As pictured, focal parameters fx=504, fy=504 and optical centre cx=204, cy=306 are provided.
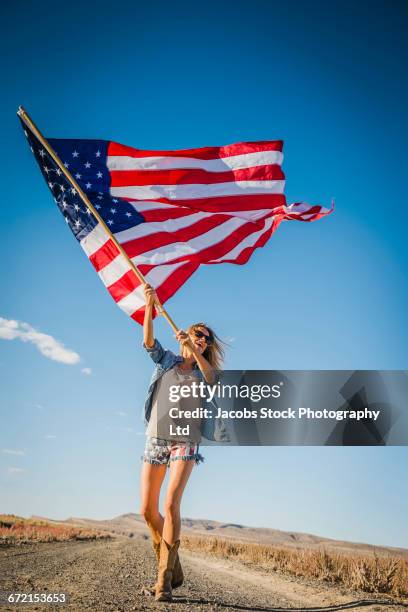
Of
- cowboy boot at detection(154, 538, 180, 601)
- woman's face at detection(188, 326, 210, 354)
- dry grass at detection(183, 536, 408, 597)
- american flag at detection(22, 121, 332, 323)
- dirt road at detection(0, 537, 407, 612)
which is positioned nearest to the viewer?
dirt road at detection(0, 537, 407, 612)

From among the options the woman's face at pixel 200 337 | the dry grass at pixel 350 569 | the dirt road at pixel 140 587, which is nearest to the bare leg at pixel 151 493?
the dirt road at pixel 140 587

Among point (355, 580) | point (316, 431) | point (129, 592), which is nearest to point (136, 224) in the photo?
point (316, 431)

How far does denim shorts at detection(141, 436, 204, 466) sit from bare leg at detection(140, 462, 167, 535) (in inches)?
2.4

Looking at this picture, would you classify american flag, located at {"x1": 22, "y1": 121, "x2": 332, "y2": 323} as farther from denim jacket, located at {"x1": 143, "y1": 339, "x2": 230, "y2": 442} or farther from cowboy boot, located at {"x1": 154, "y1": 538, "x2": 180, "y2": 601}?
cowboy boot, located at {"x1": 154, "y1": 538, "x2": 180, "y2": 601}

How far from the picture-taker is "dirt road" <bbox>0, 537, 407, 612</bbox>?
415 centimetres

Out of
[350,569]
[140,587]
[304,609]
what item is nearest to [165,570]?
[140,587]

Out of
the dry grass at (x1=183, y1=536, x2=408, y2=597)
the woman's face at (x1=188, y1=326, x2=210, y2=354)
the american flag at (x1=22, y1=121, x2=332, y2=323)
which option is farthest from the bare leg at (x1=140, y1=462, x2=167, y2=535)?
the dry grass at (x1=183, y1=536, x2=408, y2=597)

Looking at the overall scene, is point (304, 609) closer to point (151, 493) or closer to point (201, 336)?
point (151, 493)

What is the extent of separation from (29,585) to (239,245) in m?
4.49

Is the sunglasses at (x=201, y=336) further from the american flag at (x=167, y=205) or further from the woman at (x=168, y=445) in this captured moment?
the american flag at (x=167, y=205)

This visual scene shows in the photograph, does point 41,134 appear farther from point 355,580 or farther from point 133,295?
point 355,580

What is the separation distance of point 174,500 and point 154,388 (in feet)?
3.40

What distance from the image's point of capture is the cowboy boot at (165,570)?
168 inches

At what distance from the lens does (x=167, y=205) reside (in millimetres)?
6664
